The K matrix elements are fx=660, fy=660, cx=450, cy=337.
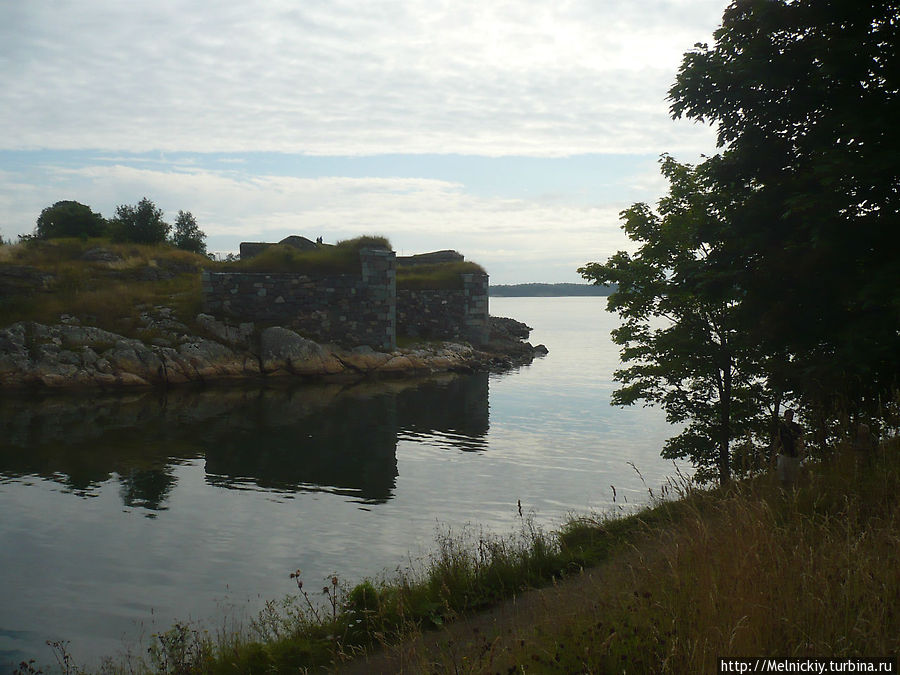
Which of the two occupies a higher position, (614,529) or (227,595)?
(614,529)

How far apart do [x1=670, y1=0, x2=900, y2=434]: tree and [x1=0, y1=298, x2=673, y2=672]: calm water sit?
18.8ft

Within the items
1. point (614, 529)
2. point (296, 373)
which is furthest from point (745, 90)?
point (296, 373)

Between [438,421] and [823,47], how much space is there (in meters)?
17.6

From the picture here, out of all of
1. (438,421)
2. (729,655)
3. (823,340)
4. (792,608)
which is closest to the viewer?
(729,655)

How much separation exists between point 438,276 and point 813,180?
3593cm

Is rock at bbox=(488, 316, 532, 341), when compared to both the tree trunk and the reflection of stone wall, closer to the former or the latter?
the reflection of stone wall

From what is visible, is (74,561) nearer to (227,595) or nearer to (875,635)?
(227,595)

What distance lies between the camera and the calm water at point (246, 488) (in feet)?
31.2

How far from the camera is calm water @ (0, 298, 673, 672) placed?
9516 millimetres

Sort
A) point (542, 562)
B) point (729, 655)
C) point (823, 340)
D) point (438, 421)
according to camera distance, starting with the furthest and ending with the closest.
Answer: point (438, 421) → point (823, 340) → point (542, 562) → point (729, 655)

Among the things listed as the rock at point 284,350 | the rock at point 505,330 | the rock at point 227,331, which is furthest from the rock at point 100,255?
the rock at point 505,330

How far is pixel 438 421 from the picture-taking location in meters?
24.6

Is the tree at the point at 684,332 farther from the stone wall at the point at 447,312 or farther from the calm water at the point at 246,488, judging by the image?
the stone wall at the point at 447,312

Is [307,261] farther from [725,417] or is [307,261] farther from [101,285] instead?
[725,417]
